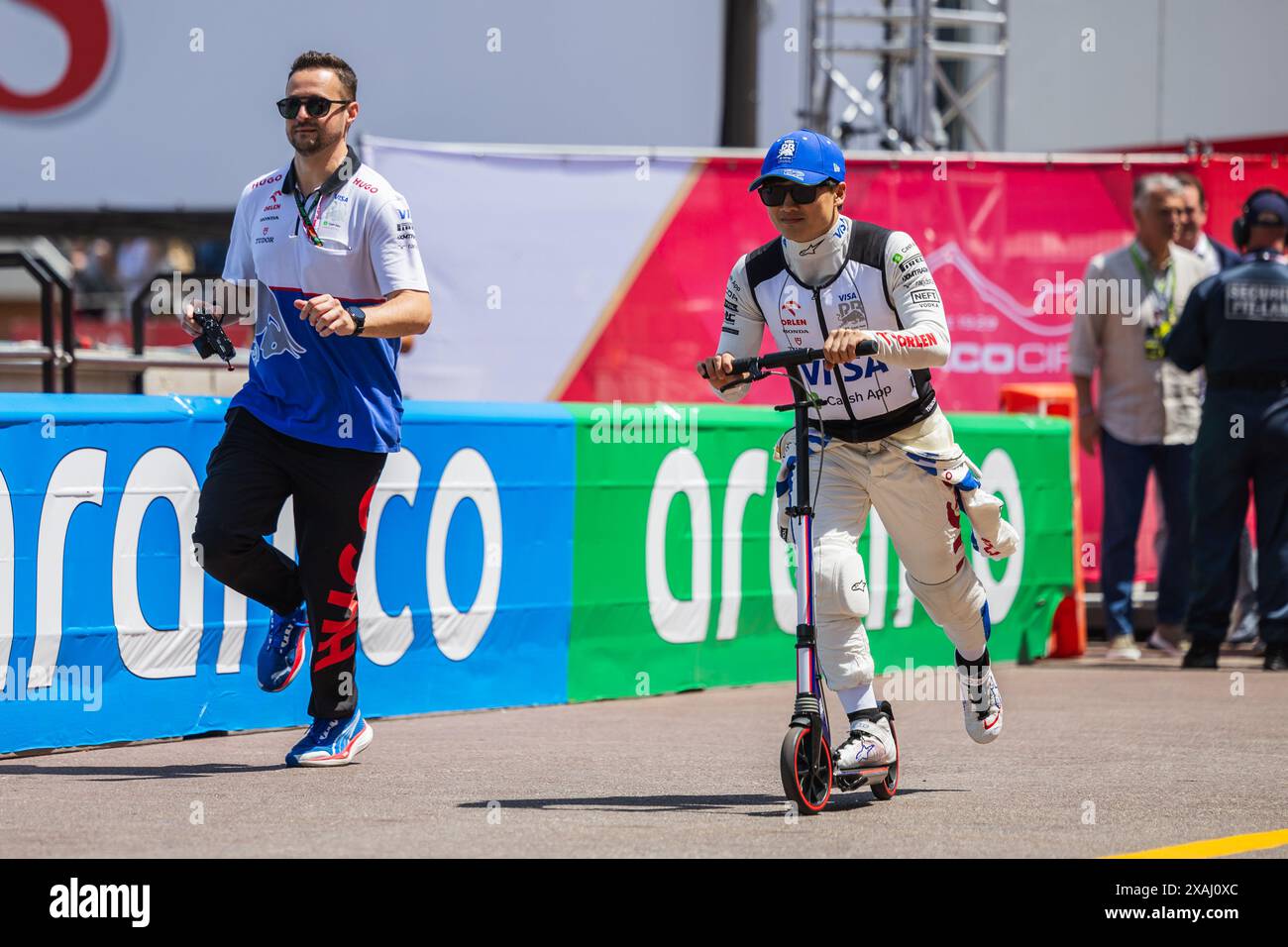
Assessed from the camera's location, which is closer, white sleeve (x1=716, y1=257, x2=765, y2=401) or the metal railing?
white sleeve (x1=716, y1=257, x2=765, y2=401)

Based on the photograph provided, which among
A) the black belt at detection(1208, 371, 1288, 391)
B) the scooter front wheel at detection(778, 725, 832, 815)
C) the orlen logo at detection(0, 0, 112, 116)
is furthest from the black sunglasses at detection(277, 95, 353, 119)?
the orlen logo at detection(0, 0, 112, 116)

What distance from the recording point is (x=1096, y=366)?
12320 millimetres

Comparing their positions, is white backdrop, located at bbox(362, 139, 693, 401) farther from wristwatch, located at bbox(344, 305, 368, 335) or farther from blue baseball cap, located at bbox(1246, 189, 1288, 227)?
wristwatch, located at bbox(344, 305, 368, 335)

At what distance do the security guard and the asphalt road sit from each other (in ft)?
6.52

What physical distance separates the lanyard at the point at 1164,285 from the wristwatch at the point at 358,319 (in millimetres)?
6634

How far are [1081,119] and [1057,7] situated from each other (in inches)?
42.5

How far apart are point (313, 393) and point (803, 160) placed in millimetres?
1797

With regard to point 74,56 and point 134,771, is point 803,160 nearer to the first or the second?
point 134,771

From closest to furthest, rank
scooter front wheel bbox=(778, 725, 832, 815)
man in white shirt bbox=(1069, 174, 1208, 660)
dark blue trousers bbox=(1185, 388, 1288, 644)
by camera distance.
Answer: scooter front wheel bbox=(778, 725, 832, 815), dark blue trousers bbox=(1185, 388, 1288, 644), man in white shirt bbox=(1069, 174, 1208, 660)

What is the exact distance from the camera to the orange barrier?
1195 cm

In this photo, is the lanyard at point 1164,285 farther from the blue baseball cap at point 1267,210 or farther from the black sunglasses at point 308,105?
the black sunglasses at point 308,105

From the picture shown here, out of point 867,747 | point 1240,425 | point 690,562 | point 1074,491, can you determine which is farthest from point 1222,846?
point 1074,491
